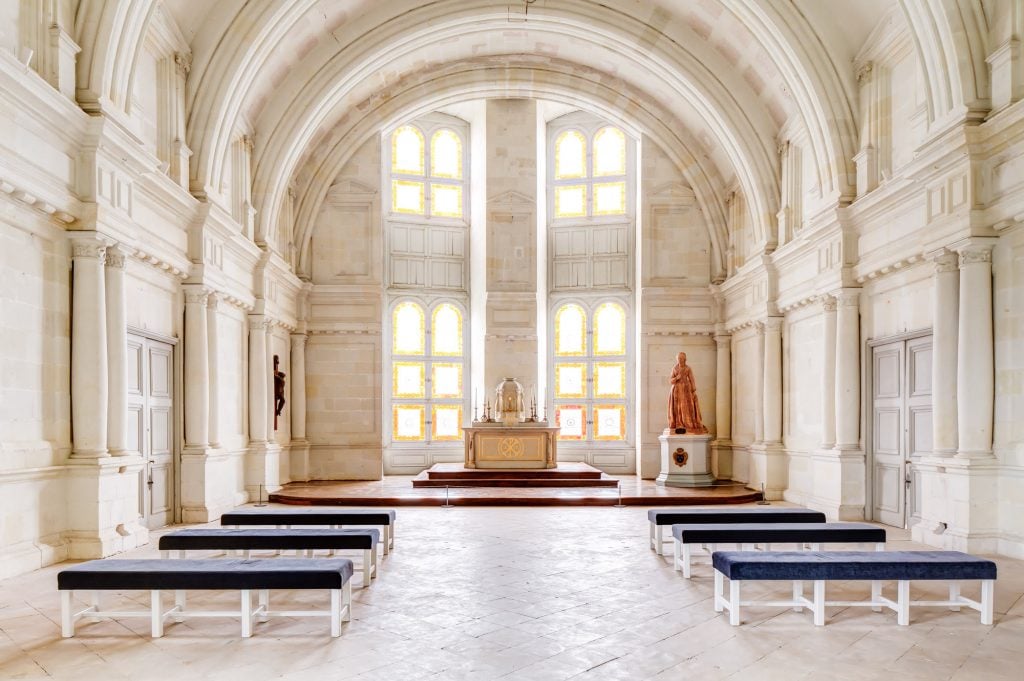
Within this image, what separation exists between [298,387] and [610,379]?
800 centimetres

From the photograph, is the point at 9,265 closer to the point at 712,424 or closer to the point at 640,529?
the point at 640,529

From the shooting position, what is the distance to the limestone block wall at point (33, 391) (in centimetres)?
823

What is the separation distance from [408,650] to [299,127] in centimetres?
1342

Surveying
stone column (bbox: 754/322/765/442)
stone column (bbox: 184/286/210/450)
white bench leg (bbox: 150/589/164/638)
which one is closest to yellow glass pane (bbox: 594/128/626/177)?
stone column (bbox: 754/322/765/442)

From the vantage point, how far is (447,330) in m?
22.1

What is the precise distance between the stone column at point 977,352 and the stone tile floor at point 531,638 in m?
1.81

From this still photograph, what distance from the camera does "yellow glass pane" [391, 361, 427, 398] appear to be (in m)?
21.6

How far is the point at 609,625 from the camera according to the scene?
6293 mm

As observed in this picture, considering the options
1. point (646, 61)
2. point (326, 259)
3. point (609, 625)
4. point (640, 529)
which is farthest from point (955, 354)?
point (326, 259)

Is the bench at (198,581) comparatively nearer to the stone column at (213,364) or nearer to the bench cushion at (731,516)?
the bench cushion at (731,516)

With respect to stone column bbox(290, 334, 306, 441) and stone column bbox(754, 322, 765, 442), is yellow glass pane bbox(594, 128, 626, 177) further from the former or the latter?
stone column bbox(290, 334, 306, 441)

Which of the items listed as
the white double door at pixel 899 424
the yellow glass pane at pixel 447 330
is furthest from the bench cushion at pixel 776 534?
the yellow glass pane at pixel 447 330

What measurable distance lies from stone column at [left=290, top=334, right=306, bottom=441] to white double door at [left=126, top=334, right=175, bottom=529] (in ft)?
21.1

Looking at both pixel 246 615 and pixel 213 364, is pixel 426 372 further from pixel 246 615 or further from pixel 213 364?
pixel 246 615
